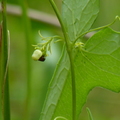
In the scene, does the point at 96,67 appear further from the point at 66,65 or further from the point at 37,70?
the point at 37,70

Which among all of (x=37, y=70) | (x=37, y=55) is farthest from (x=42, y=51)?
(x=37, y=70)

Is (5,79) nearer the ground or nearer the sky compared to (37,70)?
nearer the sky

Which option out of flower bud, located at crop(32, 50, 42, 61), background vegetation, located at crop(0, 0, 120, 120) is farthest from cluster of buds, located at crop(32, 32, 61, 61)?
background vegetation, located at crop(0, 0, 120, 120)

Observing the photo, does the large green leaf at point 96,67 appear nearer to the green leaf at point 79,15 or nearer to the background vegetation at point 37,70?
the green leaf at point 79,15

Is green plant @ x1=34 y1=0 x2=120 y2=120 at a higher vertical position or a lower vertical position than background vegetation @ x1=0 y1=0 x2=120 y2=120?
higher

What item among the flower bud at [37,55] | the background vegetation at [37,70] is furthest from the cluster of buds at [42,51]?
the background vegetation at [37,70]

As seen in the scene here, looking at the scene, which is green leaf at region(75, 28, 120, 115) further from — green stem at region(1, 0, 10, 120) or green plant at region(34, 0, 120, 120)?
green stem at region(1, 0, 10, 120)

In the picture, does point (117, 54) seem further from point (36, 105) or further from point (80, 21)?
point (36, 105)

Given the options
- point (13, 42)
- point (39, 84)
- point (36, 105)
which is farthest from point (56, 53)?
point (13, 42)
